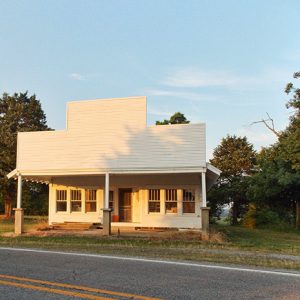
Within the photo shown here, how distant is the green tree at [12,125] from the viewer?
32.5 m

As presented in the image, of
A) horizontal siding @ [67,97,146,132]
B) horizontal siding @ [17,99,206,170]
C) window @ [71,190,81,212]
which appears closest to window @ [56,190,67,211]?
window @ [71,190,81,212]

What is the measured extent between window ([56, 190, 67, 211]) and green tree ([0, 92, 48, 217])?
9.87 metres

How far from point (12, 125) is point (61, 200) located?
13530 mm

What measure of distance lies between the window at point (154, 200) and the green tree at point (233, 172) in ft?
49.6

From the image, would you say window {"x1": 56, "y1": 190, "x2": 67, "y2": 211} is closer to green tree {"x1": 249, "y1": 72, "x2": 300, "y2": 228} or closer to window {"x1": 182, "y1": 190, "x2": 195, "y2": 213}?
window {"x1": 182, "y1": 190, "x2": 195, "y2": 213}

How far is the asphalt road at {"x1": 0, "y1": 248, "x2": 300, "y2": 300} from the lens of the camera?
630 cm

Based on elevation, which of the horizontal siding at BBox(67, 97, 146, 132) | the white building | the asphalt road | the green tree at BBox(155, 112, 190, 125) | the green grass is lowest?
the green grass

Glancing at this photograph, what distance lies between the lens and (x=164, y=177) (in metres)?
21.9

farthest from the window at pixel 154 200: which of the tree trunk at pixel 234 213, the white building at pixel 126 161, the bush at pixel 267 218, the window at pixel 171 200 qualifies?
the tree trunk at pixel 234 213

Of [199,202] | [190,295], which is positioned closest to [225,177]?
[199,202]

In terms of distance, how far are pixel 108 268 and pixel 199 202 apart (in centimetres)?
1344

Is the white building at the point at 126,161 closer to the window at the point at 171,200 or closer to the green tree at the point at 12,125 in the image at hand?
the window at the point at 171,200

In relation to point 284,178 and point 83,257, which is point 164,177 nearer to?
point 284,178

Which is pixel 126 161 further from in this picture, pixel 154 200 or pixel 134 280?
pixel 134 280
